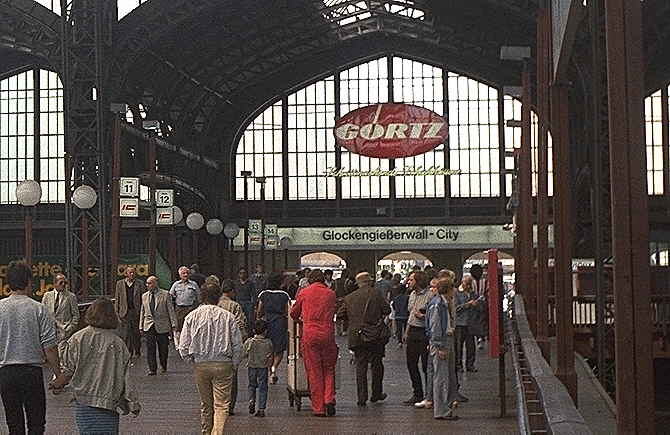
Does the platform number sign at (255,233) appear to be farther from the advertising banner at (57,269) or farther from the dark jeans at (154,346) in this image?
the dark jeans at (154,346)

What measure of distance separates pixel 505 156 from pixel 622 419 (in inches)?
1683

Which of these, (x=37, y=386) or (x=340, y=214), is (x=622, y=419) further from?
(x=340, y=214)

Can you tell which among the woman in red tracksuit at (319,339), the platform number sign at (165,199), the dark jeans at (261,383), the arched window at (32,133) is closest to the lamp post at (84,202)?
the platform number sign at (165,199)

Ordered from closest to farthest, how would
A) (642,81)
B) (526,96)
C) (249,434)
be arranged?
(642,81) < (249,434) < (526,96)

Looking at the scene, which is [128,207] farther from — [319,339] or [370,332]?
[319,339]

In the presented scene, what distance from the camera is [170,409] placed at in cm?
1506

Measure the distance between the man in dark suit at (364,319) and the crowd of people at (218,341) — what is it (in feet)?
0.05

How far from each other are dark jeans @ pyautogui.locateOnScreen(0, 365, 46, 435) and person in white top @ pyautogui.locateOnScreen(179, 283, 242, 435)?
2.21m

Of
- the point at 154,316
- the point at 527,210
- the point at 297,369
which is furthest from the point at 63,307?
the point at 527,210

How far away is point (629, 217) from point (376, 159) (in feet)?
142

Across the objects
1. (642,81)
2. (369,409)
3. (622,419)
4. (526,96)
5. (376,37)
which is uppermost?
(376,37)

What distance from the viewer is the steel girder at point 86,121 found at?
26953 millimetres

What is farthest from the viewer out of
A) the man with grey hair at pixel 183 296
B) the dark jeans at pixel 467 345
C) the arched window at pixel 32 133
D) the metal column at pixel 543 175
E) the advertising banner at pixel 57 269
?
the arched window at pixel 32 133

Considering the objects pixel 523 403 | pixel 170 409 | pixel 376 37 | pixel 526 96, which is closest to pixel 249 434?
pixel 170 409
